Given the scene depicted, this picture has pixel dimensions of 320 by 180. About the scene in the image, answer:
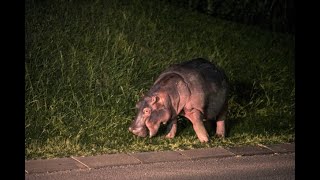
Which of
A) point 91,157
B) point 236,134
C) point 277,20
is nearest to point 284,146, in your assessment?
point 236,134

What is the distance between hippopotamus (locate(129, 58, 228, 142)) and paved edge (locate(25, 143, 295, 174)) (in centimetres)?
38

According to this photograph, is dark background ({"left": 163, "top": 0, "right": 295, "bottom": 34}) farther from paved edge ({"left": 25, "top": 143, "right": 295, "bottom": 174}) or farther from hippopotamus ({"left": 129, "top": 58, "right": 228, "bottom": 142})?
paved edge ({"left": 25, "top": 143, "right": 295, "bottom": 174})

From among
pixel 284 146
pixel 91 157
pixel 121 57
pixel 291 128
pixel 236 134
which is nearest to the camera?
pixel 91 157

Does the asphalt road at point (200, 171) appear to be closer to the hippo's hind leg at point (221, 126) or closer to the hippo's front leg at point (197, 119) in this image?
the hippo's front leg at point (197, 119)

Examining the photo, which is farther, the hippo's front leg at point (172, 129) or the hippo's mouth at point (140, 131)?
the hippo's front leg at point (172, 129)

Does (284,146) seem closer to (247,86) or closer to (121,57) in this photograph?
(247,86)

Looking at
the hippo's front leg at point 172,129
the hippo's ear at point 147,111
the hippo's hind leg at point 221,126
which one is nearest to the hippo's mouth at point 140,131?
the hippo's ear at point 147,111

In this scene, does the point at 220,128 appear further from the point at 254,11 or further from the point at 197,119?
the point at 254,11

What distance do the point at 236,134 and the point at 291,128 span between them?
1.08m

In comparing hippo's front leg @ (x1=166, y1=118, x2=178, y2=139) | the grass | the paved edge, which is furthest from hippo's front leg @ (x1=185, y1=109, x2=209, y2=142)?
hippo's front leg @ (x1=166, y1=118, x2=178, y2=139)

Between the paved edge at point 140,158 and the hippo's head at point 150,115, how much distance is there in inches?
12.6

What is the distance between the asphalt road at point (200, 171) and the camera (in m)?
A: 6.05

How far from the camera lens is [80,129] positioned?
310 inches

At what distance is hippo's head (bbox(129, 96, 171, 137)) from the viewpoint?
7.08 metres
